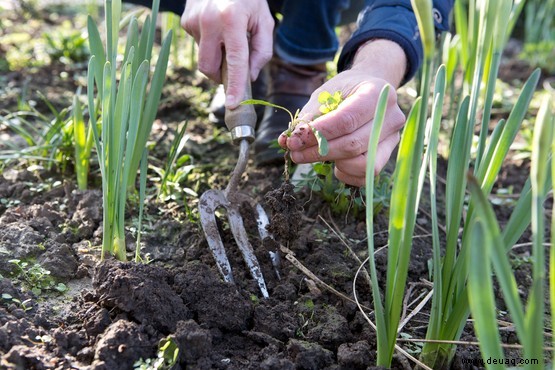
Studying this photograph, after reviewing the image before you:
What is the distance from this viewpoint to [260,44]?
171 centimetres

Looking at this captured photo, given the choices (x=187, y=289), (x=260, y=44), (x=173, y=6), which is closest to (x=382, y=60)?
(x=260, y=44)

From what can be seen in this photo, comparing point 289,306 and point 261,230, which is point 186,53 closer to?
point 261,230

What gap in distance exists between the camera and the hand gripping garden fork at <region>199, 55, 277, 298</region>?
5.10 feet

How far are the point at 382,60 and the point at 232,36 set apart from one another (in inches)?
15.6

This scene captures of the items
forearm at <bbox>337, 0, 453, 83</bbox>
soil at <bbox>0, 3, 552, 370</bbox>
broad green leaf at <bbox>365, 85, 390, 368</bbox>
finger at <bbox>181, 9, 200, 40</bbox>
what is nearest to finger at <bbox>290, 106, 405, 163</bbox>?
soil at <bbox>0, 3, 552, 370</bbox>

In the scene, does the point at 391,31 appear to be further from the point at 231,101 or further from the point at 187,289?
the point at 187,289

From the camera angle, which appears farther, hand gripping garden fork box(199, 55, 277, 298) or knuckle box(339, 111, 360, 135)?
hand gripping garden fork box(199, 55, 277, 298)

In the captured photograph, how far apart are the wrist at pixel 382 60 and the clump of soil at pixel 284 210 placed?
367 mm

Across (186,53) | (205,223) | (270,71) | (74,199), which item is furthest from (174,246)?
(186,53)

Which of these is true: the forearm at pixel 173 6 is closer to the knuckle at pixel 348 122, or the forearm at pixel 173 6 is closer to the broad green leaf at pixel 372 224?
the knuckle at pixel 348 122

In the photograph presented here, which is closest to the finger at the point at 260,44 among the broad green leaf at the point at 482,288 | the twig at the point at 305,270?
the twig at the point at 305,270

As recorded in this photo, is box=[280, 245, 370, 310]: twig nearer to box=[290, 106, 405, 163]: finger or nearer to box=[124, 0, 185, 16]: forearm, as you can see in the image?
box=[290, 106, 405, 163]: finger

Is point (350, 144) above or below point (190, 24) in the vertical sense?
below

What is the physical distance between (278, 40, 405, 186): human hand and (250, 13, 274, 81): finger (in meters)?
0.29
